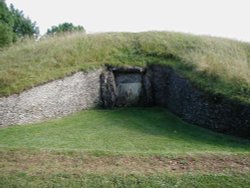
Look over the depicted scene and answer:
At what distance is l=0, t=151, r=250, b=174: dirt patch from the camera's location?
37.0 ft

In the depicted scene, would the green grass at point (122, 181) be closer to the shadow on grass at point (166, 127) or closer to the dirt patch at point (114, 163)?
the dirt patch at point (114, 163)

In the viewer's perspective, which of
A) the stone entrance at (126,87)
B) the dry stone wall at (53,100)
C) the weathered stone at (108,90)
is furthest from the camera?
the stone entrance at (126,87)

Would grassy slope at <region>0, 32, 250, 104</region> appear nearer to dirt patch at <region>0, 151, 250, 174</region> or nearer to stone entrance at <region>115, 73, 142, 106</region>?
stone entrance at <region>115, 73, 142, 106</region>

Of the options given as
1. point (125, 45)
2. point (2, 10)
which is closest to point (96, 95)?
point (125, 45)

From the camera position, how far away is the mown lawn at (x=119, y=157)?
1073 centimetres

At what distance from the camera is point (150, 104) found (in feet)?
73.9

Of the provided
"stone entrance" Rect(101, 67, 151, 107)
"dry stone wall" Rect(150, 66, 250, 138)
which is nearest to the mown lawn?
"dry stone wall" Rect(150, 66, 250, 138)

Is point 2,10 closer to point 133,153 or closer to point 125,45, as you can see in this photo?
point 125,45

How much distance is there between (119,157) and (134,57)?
38.6 ft

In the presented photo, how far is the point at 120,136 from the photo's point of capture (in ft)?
51.6

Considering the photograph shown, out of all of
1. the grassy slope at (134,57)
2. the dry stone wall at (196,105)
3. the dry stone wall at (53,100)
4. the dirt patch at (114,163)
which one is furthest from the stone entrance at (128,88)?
the dirt patch at (114,163)

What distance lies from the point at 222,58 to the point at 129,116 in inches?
249

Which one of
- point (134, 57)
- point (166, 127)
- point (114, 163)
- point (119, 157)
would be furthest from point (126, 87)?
point (114, 163)

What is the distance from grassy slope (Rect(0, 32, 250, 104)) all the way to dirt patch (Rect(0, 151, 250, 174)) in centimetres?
533
